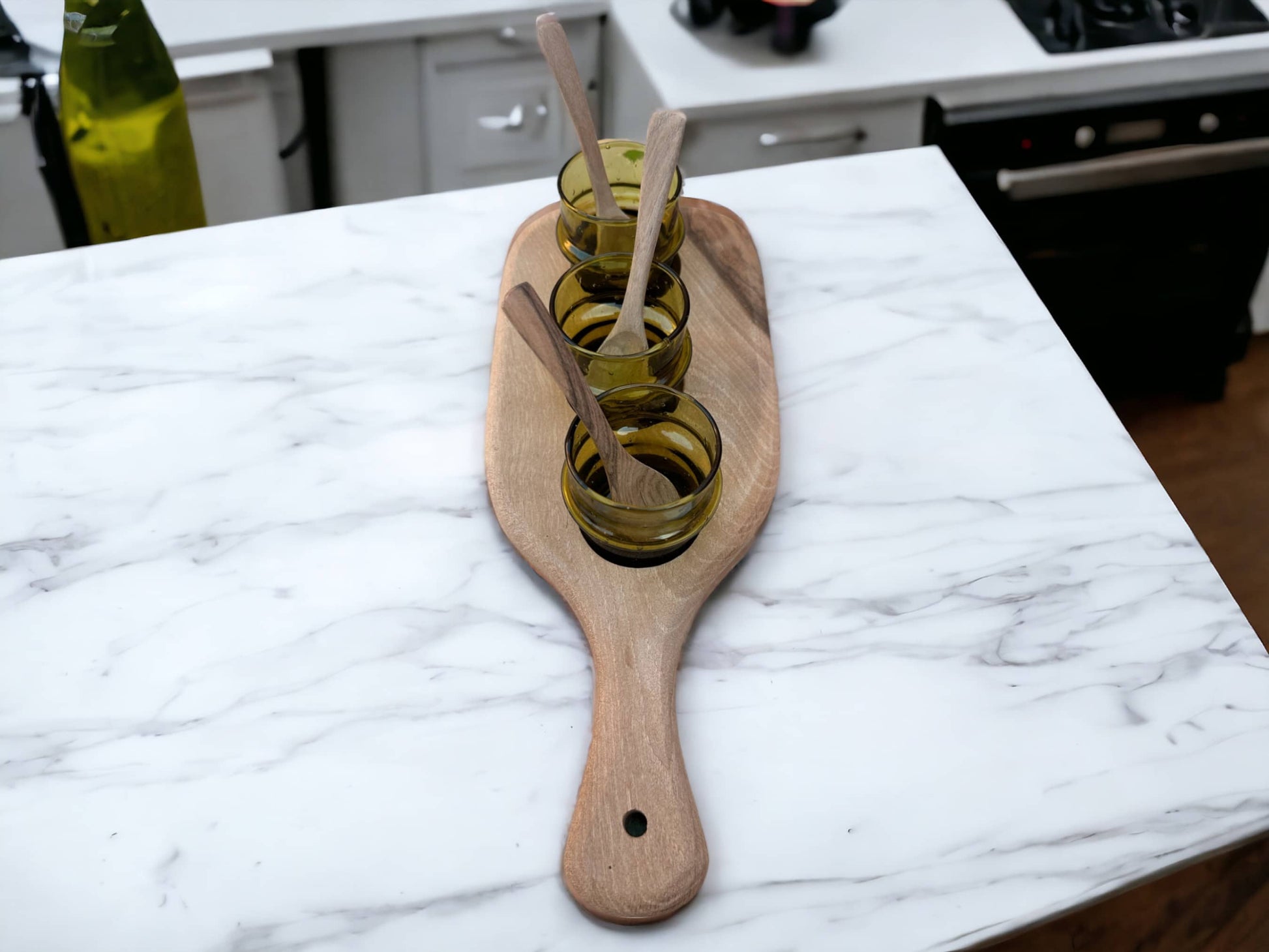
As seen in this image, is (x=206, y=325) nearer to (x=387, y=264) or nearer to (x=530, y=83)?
(x=387, y=264)

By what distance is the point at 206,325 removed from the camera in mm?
804

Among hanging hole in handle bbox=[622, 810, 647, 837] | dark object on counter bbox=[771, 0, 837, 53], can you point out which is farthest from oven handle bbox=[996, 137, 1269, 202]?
hanging hole in handle bbox=[622, 810, 647, 837]

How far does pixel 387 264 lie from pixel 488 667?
366 mm

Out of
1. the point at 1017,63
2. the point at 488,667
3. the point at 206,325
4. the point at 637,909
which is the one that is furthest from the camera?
the point at 1017,63

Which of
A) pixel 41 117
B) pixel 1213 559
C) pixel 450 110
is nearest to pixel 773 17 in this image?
pixel 450 110

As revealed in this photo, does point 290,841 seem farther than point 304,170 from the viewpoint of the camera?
No

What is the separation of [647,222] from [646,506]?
0.63ft

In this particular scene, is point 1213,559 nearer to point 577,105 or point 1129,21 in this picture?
point 1129,21

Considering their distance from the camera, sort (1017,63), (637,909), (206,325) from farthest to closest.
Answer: (1017,63) → (206,325) → (637,909)

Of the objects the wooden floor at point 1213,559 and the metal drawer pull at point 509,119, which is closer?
the wooden floor at point 1213,559

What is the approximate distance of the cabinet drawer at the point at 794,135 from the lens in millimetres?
1336

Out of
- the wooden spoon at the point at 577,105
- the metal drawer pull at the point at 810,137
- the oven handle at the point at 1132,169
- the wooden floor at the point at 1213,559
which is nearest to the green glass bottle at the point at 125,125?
the wooden spoon at the point at 577,105

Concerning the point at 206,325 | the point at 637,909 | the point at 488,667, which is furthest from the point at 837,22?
the point at 637,909

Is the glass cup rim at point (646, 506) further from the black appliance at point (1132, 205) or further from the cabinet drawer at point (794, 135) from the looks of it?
the black appliance at point (1132, 205)
